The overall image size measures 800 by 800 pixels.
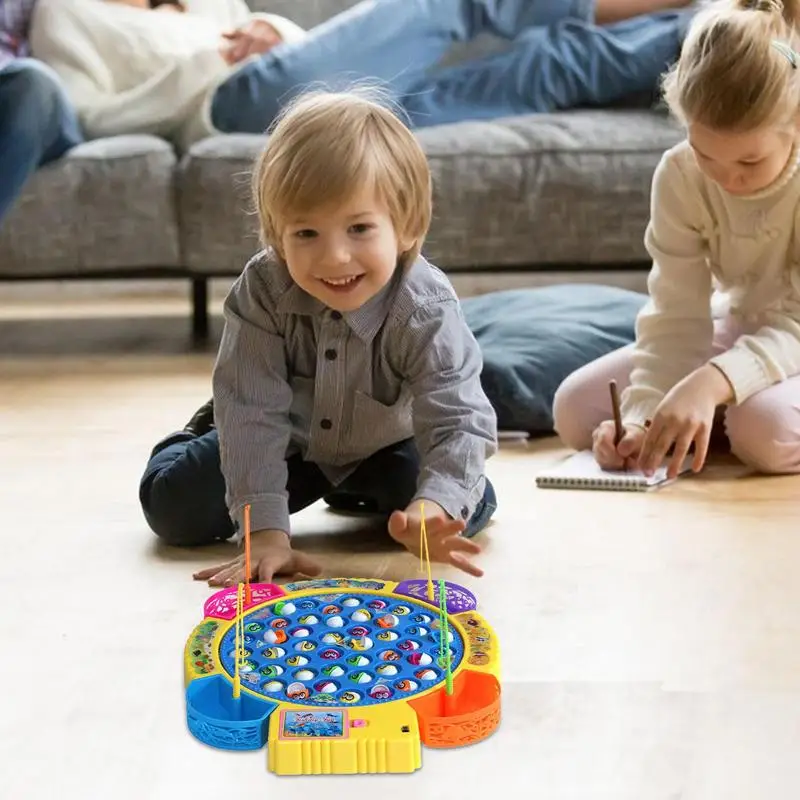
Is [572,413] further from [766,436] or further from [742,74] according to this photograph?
[742,74]

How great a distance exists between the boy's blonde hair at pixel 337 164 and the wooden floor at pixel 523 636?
344 millimetres

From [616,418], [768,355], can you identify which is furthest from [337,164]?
[768,355]

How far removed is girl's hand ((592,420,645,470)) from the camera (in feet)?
5.34

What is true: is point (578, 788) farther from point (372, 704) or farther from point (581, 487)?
point (581, 487)

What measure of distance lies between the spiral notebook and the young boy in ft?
0.63

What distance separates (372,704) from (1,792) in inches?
9.8

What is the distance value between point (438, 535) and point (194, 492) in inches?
11.8

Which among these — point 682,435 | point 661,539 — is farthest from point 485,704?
point 682,435

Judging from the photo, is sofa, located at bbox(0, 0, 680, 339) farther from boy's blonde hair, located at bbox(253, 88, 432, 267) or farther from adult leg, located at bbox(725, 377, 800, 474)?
boy's blonde hair, located at bbox(253, 88, 432, 267)

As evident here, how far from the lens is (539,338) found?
195 cm

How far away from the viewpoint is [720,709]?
1.00 meters

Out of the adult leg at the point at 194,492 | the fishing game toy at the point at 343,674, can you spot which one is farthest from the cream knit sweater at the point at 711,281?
the fishing game toy at the point at 343,674

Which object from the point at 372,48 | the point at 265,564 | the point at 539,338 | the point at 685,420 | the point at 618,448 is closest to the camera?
the point at 265,564

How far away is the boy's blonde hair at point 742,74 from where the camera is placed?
141 cm
